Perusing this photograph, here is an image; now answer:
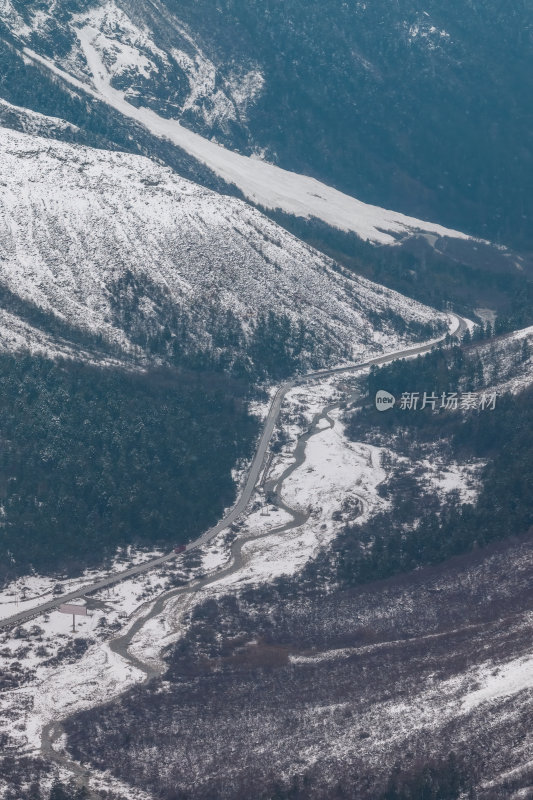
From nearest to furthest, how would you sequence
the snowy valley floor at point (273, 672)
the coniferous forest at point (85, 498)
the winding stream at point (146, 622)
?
the winding stream at point (146, 622)
the snowy valley floor at point (273, 672)
the coniferous forest at point (85, 498)

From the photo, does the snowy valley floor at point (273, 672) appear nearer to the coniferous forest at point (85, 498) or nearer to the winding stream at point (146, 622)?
the winding stream at point (146, 622)

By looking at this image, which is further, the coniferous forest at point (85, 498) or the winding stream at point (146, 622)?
the coniferous forest at point (85, 498)

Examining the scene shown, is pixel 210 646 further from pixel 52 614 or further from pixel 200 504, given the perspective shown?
pixel 200 504

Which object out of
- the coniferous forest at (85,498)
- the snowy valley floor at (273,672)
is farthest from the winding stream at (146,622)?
the coniferous forest at (85,498)

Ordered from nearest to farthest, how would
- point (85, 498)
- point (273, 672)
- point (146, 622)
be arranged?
point (273, 672) < point (146, 622) < point (85, 498)

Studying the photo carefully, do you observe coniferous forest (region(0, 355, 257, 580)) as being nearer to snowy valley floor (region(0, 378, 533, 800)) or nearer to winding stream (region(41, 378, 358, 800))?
winding stream (region(41, 378, 358, 800))

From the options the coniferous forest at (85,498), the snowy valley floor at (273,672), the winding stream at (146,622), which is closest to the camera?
the winding stream at (146,622)

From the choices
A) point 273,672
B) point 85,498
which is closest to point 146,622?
point 273,672

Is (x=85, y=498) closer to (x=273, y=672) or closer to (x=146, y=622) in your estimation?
(x=146, y=622)

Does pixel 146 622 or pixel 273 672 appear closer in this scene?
pixel 273 672

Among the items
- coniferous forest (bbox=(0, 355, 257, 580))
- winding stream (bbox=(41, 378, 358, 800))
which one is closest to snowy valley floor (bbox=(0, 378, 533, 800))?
winding stream (bbox=(41, 378, 358, 800))

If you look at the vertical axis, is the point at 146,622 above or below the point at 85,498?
below
